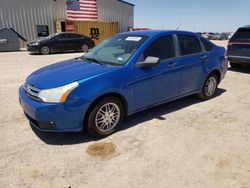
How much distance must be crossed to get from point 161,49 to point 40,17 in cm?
1925

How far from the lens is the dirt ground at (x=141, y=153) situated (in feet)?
8.81

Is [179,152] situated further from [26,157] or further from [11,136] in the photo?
[11,136]

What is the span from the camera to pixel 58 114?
3.15 meters

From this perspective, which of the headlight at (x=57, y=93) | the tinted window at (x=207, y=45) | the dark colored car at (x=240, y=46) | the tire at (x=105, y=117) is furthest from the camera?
the dark colored car at (x=240, y=46)

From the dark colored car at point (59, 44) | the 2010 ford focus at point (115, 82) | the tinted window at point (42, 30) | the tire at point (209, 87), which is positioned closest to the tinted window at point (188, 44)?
the 2010 ford focus at point (115, 82)

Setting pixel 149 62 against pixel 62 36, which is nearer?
pixel 149 62

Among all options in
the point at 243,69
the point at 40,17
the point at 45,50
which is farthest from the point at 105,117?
the point at 40,17

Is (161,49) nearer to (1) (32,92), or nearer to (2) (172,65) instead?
(2) (172,65)

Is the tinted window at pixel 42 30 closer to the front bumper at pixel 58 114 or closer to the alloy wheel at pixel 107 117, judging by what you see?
the front bumper at pixel 58 114

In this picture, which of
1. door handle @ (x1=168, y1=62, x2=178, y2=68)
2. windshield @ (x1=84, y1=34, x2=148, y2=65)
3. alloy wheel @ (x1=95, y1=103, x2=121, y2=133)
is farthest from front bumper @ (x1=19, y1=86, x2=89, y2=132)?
door handle @ (x1=168, y1=62, x2=178, y2=68)

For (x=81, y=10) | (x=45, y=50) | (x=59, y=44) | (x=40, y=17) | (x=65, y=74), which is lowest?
(x=45, y=50)

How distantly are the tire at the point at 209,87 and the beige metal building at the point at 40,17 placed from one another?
60.4 ft

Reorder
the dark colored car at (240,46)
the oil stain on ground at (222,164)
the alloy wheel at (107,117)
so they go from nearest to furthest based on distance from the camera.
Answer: the oil stain on ground at (222,164) → the alloy wheel at (107,117) → the dark colored car at (240,46)

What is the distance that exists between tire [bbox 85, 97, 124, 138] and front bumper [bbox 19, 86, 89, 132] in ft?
0.53
